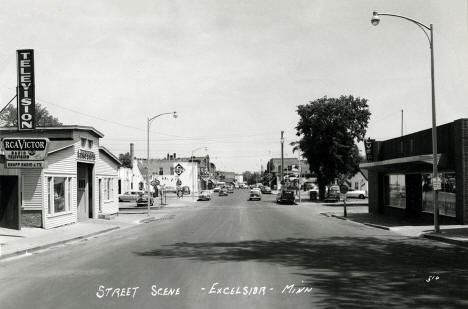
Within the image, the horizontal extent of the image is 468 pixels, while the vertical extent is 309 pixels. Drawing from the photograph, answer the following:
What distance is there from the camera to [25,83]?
22.8 metres

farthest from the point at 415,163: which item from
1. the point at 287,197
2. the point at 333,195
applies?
the point at 333,195

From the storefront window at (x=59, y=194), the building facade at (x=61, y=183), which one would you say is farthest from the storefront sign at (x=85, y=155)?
the storefront window at (x=59, y=194)

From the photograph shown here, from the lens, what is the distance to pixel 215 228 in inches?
955

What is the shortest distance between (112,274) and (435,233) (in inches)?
542

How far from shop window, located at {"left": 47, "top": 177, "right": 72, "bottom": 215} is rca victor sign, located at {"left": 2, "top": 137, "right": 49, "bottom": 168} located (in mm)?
3249

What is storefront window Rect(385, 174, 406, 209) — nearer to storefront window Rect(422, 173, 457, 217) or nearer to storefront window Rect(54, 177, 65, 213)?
storefront window Rect(422, 173, 457, 217)

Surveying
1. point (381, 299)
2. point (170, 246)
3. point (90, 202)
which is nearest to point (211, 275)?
point (381, 299)

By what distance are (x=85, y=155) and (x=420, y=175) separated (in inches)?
768

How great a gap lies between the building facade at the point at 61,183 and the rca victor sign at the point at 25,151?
418 mm

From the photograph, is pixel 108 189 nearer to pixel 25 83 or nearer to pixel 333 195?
pixel 25 83

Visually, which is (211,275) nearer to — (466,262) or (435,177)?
(466,262)

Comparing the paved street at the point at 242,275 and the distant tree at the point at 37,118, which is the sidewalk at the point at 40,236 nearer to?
the paved street at the point at 242,275

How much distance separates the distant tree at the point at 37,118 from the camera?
73.1 meters

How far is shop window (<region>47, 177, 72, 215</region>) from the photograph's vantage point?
2436 centimetres
